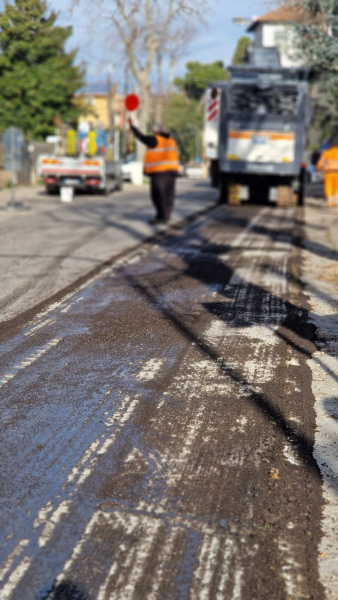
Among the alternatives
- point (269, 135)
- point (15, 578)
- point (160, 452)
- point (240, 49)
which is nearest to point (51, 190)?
point (269, 135)

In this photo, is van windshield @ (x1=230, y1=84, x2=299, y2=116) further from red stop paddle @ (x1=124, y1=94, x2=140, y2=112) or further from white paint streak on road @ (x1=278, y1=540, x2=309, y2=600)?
white paint streak on road @ (x1=278, y1=540, x2=309, y2=600)

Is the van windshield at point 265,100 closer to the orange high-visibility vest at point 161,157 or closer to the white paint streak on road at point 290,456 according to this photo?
the orange high-visibility vest at point 161,157

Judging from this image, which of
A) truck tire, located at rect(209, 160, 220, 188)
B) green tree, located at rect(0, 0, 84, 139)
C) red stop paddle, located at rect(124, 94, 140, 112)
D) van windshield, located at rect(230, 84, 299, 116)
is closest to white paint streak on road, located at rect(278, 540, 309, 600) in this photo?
red stop paddle, located at rect(124, 94, 140, 112)

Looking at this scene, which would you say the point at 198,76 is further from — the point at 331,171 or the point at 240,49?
the point at 331,171

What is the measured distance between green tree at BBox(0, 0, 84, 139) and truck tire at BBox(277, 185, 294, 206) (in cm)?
836

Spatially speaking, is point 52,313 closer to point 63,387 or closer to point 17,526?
point 63,387

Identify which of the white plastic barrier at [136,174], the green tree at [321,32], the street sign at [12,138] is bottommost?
the white plastic barrier at [136,174]

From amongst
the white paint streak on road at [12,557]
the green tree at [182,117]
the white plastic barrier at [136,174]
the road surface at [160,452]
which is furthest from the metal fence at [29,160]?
the green tree at [182,117]

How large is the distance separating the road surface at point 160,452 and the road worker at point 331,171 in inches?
531

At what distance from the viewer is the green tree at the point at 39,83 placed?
28.0 m

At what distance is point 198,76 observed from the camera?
314ft

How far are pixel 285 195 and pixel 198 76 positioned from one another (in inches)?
3053

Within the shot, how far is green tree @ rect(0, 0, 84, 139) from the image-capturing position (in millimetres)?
28047

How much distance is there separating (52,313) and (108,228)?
789cm
